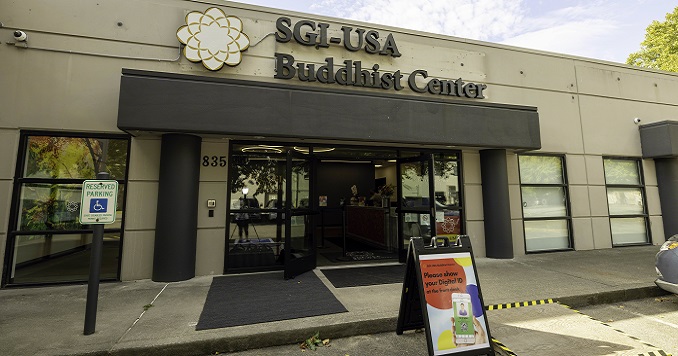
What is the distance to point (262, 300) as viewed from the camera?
4227mm

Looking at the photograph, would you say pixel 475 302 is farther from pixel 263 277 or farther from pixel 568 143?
pixel 568 143

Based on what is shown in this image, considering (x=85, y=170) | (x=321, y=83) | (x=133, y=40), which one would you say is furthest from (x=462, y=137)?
(x=85, y=170)

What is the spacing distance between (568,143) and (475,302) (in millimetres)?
7392

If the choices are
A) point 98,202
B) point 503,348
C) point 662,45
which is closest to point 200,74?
point 98,202

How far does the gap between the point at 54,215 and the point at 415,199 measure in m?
7.17

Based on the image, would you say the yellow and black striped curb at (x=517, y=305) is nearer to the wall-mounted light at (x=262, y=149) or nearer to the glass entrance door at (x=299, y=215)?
the glass entrance door at (x=299, y=215)

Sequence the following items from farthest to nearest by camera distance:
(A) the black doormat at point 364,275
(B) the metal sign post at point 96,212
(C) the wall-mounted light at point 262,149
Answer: (C) the wall-mounted light at point 262,149
(A) the black doormat at point 364,275
(B) the metal sign post at point 96,212

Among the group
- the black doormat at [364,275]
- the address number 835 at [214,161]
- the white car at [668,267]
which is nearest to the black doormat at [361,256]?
the black doormat at [364,275]

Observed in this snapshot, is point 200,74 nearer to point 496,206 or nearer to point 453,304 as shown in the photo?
point 453,304

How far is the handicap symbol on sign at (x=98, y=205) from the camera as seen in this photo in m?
3.36

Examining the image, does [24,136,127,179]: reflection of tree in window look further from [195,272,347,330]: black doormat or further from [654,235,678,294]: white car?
[654,235,678,294]: white car

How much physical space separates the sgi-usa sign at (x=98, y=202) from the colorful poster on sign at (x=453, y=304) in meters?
3.64

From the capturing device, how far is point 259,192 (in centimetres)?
600

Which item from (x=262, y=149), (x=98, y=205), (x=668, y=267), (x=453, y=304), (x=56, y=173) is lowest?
(x=453, y=304)
